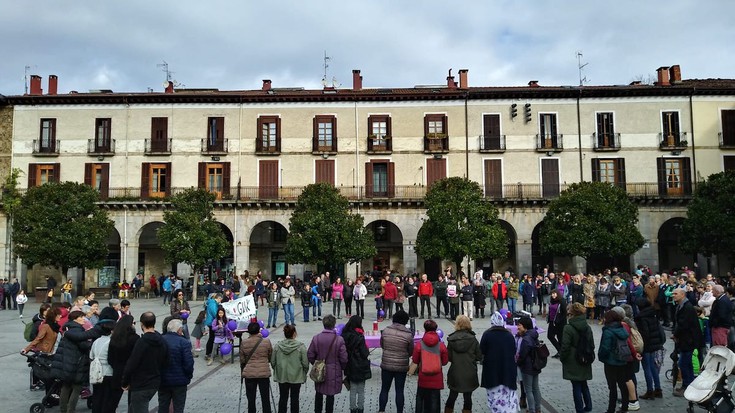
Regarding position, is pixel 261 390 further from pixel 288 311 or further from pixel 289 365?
pixel 288 311

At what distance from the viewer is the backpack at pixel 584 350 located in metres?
8.84

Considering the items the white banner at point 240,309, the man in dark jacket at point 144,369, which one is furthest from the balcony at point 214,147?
the man in dark jacket at point 144,369

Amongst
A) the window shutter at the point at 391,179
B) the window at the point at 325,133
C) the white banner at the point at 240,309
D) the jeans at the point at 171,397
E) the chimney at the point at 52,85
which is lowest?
the jeans at the point at 171,397

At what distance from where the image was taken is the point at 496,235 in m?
32.1

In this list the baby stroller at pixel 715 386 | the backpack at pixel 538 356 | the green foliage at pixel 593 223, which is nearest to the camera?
the baby stroller at pixel 715 386

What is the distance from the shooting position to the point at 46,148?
3831cm

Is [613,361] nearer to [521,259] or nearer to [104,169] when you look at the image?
[521,259]

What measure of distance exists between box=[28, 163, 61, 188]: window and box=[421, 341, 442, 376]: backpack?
119 ft

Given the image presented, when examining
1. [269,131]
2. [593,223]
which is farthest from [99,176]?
[593,223]

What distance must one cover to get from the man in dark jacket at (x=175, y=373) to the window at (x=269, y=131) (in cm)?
3096

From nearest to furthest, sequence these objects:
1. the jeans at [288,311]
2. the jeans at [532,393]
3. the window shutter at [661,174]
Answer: the jeans at [532,393]
the jeans at [288,311]
the window shutter at [661,174]

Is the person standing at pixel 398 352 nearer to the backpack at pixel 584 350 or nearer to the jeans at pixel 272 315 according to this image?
the backpack at pixel 584 350

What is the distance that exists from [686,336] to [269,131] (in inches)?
1235

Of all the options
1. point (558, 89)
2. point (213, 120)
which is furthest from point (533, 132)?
point (213, 120)
